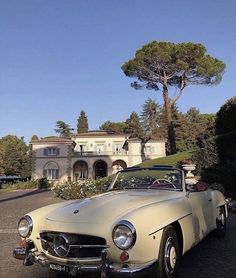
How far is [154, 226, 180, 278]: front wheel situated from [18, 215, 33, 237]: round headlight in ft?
5.31

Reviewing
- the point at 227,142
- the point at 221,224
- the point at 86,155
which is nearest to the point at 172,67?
the point at 227,142

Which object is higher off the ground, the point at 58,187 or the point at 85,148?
the point at 85,148

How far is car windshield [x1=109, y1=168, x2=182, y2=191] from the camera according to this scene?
5.80 meters

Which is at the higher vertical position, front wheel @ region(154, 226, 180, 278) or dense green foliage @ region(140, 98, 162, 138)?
dense green foliage @ region(140, 98, 162, 138)

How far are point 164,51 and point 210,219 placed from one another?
33040 mm

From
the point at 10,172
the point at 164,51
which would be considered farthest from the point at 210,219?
the point at 10,172

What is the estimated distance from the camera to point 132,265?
152 inches

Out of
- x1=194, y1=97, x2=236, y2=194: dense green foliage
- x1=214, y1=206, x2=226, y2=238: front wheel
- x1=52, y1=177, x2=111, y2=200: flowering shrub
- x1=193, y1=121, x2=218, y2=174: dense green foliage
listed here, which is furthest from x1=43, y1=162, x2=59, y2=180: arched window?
x1=214, y1=206, x2=226, y2=238: front wheel

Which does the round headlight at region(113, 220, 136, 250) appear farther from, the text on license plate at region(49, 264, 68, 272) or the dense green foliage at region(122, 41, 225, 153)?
the dense green foliage at region(122, 41, 225, 153)

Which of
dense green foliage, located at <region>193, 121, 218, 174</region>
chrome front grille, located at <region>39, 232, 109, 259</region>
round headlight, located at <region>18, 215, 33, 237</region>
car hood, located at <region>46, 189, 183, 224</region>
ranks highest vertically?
dense green foliage, located at <region>193, 121, 218, 174</region>

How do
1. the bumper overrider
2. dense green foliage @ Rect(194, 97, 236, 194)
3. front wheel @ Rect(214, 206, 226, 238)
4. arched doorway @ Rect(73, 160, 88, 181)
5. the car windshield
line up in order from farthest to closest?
arched doorway @ Rect(73, 160, 88, 181) → dense green foliage @ Rect(194, 97, 236, 194) → front wheel @ Rect(214, 206, 226, 238) → the car windshield → the bumper overrider

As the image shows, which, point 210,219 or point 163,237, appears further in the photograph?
point 210,219

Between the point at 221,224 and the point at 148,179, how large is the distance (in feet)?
6.29

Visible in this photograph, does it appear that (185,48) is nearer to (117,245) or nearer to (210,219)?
(210,219)
